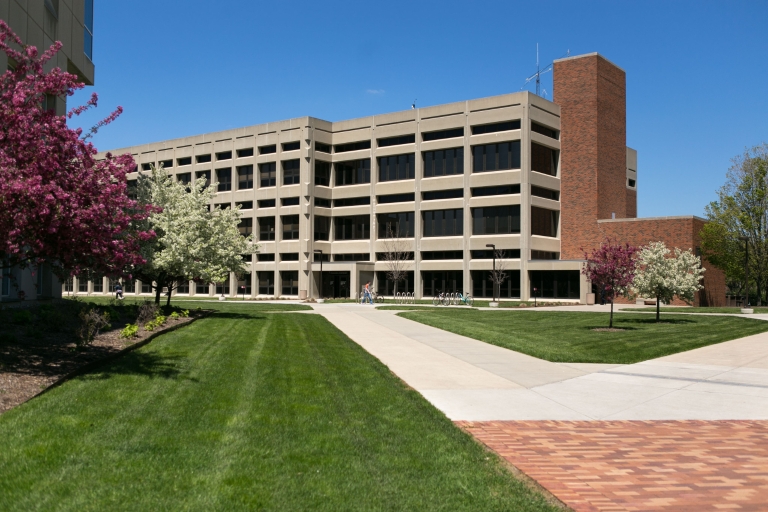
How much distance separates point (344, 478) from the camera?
6.05 m

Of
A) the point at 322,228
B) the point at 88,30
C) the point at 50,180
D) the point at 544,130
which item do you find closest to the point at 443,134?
the point at 544,130

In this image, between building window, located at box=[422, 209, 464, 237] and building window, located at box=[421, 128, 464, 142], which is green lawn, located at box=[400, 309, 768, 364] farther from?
building window, located at box=[421, 128, 464, 142]

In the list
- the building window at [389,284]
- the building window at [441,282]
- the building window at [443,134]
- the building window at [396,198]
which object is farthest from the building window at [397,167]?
the building window at [441,282]

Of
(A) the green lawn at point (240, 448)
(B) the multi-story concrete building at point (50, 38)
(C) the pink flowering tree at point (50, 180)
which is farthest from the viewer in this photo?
(B) the multi-story concrete building at point (50, 38)

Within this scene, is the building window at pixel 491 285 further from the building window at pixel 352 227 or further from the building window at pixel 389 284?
the building window at pixel 352 227

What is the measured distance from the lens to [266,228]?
237 feet

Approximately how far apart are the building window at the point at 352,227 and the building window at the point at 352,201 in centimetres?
141

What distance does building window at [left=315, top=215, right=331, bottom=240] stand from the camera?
227 feet

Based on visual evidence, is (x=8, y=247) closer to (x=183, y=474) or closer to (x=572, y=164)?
(x=183, y=474)

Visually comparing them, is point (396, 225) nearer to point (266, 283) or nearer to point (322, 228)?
point (322, 228)

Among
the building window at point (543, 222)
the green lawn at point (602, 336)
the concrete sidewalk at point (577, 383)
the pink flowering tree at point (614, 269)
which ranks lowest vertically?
the concrete sidewalk at point (577, 383)

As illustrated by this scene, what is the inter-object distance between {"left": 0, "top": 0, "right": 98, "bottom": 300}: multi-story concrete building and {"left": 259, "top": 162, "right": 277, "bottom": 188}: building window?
44223 mm

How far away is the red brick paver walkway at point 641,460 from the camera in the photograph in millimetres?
5789

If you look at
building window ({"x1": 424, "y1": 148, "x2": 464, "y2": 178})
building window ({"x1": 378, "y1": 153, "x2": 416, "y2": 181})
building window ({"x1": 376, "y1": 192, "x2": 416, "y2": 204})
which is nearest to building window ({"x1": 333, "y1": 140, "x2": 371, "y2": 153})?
building window ({"x1": 378, "y1": 153, "x2": 416, "y2": 181})
